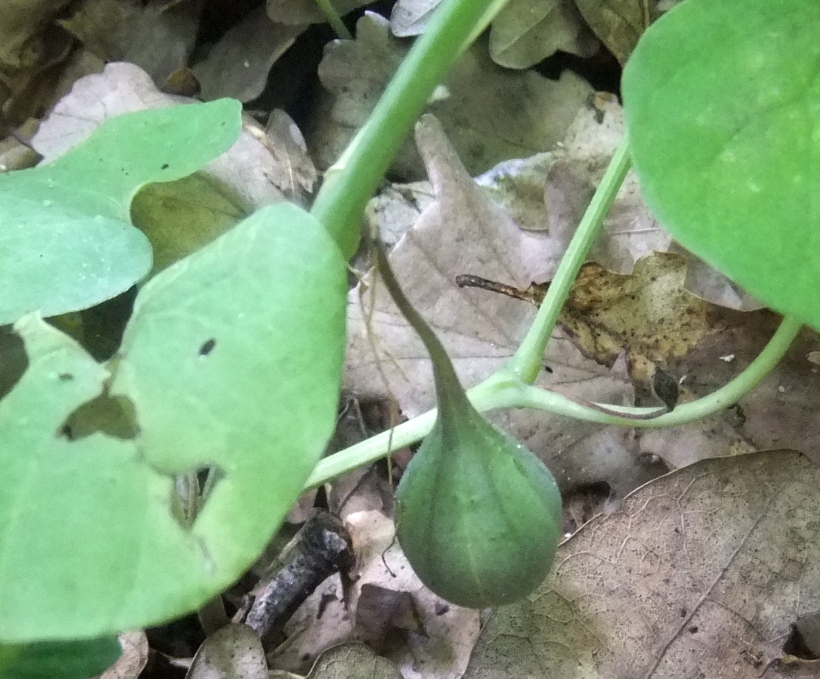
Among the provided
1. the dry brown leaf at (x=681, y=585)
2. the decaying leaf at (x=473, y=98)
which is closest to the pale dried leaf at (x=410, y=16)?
the decaying leaf at (x=473, y=98)

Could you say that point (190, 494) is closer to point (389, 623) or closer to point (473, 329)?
point (389, 623)

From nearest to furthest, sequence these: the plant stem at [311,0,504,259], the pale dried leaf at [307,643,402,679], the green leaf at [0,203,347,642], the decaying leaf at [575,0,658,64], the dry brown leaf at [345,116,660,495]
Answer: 1. the green leaf at [0,203,347,642]
2. the plant stem at [311,0,504,259]
3. the pale dried leaf at [307,643,402,679]
4. the dry brown leaf at [345,116,660,495]
5. the decaying leaf at [575,0,658,64]

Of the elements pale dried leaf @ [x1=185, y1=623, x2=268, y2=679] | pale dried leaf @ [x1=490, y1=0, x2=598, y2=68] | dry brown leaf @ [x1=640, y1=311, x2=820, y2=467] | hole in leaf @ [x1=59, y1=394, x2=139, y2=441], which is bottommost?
dry brown leaf @ [x1=640, y1=311, x2=820, y2=467]

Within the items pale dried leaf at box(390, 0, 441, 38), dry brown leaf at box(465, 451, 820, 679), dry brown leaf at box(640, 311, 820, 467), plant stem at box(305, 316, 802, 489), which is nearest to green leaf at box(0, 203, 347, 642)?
plant stem at box(305, 316, 802, 489)

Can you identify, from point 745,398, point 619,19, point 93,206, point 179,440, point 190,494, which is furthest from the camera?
point 619,19

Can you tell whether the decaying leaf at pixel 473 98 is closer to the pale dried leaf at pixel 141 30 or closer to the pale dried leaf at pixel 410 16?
the pale dried leaf at pixel 410 16

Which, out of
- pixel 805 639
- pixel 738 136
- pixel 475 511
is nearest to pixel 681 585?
pixel 805 639

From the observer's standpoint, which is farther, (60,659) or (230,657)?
(230,657)

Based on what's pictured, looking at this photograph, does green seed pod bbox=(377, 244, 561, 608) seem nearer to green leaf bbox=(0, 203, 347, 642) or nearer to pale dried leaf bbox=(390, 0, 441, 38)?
green leaf bbox=(0, 203, 347, 642)
